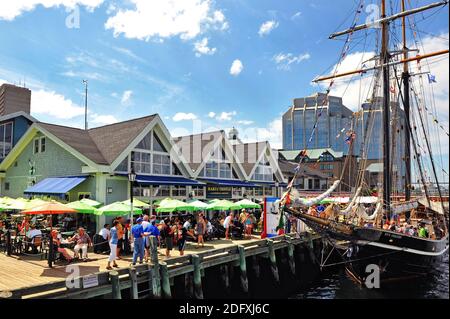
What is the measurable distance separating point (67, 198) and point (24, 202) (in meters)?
3.35

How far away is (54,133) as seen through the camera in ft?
76.5

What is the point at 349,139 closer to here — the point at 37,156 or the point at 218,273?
the point at 218,273

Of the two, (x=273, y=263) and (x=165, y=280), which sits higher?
(x=165, y=280)

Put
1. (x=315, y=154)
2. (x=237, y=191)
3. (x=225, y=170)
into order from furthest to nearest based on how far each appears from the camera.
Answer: (x=315, y=154) < (x=237, y=191) < (x=225, y=170)

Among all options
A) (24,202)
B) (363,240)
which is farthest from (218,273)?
(24,202)

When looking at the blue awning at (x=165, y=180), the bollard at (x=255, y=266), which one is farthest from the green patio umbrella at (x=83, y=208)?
the bollard at (x=255, y=266)

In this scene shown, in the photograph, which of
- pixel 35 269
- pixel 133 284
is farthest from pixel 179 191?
pixel 133 284

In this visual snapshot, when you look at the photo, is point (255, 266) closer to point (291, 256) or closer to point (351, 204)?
point (291, 256)

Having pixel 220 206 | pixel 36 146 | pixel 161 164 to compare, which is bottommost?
pixel 220 206

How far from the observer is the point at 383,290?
53.7ft

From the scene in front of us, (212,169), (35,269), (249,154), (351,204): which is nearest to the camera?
(35,269)

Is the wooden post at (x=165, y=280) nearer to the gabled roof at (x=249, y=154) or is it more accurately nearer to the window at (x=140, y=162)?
the window at (x=140, y=162)

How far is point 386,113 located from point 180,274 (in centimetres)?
1368

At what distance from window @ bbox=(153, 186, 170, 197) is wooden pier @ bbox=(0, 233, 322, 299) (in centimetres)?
865
